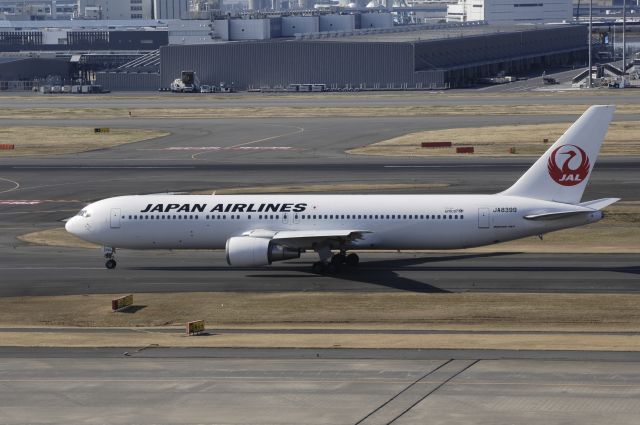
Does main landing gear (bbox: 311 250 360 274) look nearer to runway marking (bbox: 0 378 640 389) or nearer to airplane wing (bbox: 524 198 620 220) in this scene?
airplane wing (bbox: 524 198 620 220)

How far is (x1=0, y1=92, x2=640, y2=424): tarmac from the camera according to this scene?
36.2 metres

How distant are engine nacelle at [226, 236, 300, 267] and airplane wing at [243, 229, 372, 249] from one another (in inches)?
20.5

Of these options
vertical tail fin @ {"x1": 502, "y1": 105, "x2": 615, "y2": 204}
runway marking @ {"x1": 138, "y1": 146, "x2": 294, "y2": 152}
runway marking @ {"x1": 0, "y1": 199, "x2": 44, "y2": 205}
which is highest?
vertical tail fin @ {"x1": 502, "y1": 105, "x2": 615, "y2": 204}

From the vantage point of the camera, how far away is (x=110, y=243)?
2489 inches

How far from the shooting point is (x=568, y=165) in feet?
197

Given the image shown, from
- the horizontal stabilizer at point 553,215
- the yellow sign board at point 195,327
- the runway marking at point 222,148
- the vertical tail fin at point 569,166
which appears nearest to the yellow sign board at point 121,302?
the yellow sign board at point 195,327

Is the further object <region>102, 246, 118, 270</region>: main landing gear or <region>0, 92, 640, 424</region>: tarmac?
<region>102, 246, 118, 270</region>: main landing gear

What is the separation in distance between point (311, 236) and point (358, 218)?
10.5 feet

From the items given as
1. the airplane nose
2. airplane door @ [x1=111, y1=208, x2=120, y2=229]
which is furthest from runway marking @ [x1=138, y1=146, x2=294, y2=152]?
airplane door @ [x1=111, y1=208, x2=120, y2=229]

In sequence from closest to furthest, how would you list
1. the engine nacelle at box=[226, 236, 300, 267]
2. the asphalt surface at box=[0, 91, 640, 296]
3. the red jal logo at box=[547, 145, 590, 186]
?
the engine nacelle at box=[226, 236, 300, 267]
the asphalt surface at box=[0, 91, 640, 296]
the red jal logo at box=[547, 145, 590, 186]

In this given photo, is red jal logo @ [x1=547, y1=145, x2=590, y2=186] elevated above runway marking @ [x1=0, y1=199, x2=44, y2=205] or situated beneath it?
elevated above

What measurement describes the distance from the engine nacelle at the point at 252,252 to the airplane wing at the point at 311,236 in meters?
0.52

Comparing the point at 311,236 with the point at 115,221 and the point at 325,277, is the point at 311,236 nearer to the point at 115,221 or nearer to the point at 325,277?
the point at 325,277

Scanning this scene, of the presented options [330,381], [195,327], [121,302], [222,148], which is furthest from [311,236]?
[222,148]
